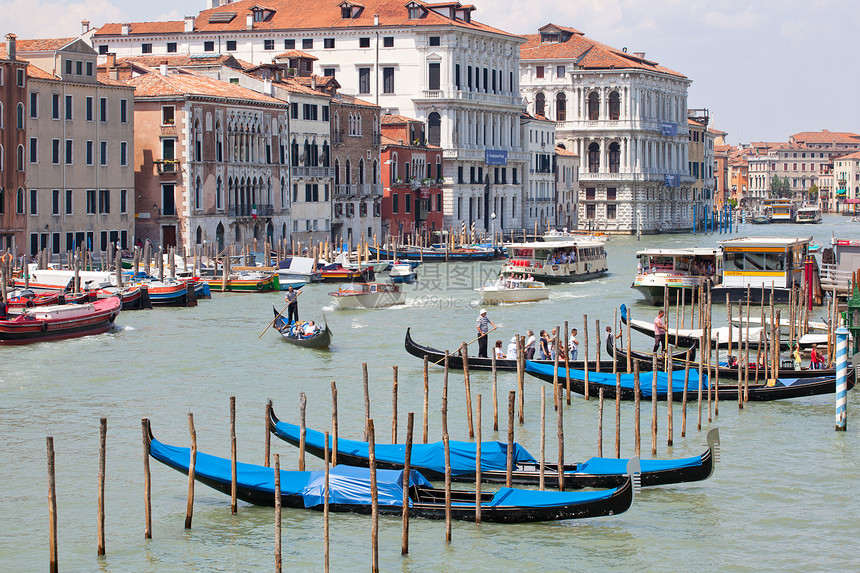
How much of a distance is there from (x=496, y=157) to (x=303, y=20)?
8.38 meters

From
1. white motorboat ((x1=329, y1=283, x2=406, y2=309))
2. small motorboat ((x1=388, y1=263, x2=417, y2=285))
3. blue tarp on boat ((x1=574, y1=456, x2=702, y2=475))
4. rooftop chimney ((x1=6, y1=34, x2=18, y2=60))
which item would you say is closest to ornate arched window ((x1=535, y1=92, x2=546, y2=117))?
small motorboat ((x1=388, y1=263, x2=417, y2=285))

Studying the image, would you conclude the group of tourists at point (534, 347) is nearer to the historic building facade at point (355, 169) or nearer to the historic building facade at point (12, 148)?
the historic building facade at point (12, 148)

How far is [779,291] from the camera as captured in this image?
2689cm

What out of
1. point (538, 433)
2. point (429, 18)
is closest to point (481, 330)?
point (538, 433)

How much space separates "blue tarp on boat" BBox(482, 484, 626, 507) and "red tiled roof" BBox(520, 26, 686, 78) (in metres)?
52.4

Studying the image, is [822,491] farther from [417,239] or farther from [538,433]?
[417,239]

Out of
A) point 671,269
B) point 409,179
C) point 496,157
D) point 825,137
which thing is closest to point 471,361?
point 671,269

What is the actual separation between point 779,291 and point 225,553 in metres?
18.3

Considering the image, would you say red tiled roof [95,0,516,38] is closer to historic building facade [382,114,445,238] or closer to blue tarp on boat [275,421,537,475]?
historic building facade [382,114,445,238]

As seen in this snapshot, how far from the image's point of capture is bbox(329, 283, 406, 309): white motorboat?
26734 millimetres

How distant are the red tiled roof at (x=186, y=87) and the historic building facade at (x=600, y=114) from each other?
26802 mm

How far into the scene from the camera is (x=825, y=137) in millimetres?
131875

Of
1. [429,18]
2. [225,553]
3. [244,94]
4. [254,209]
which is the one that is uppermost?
[429,18]

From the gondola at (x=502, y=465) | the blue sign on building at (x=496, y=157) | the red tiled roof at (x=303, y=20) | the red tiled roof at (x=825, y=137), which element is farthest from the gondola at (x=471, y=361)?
the red tiled roof at (x=825, y=137)
